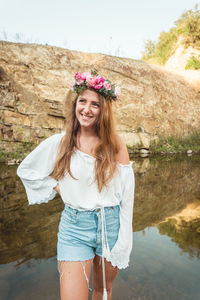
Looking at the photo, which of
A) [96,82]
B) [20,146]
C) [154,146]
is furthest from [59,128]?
[96,82]

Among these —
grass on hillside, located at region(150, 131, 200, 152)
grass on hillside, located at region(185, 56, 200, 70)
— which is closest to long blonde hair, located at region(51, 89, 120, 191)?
grass on hillside, located at region(150, 131, 200, 152)

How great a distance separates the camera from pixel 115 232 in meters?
1.69

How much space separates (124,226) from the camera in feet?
5.53

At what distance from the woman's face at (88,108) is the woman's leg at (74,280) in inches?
40.5

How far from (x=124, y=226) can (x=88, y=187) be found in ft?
1.34

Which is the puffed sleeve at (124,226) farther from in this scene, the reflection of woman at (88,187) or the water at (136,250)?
the water at (136,250)

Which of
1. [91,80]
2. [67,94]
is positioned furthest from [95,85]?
[67,94]

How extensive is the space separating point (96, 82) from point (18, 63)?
38.2ft

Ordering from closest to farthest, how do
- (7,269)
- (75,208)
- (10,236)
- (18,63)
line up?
(75,208) → (7,269) → (10,236) → (18,63)

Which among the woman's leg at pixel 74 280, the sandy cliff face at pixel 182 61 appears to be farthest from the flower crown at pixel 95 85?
the sandy cliff face at pixel 182 61

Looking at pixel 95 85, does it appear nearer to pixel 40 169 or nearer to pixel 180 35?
pixel 40 169

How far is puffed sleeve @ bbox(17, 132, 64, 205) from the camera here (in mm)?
1794

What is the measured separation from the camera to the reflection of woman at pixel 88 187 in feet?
5.12

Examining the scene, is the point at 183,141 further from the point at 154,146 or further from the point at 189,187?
the point at 189,187
